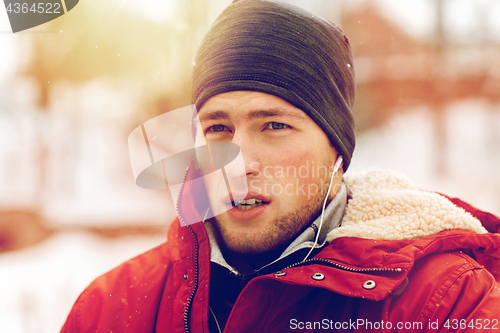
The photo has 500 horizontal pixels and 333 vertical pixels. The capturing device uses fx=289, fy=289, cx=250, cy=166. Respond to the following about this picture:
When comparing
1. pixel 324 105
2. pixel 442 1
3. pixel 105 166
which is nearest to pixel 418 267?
pixel 324 105

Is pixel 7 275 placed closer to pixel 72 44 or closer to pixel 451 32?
pixel 72 44

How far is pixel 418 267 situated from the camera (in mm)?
958

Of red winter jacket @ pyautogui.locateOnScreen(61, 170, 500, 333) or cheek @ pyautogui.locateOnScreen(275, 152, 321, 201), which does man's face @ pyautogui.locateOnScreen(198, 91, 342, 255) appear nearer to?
cheek @ pyautogui.locateOnScreen(275, 152, 321, 201)

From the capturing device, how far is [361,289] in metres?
0.87

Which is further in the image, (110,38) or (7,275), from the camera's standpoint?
(110,38)

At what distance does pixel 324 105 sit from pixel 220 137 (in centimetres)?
48

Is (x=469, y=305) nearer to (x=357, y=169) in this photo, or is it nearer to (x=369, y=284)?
(x=369, y=284)

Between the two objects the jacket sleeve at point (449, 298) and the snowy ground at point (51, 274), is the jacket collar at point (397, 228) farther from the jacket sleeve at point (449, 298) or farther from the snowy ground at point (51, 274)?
the snowy ground at point (51, 274)

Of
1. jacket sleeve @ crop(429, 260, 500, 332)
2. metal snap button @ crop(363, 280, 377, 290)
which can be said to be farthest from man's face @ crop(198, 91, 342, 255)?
jacket sleeve @ crop(429, 260, 500, 332)

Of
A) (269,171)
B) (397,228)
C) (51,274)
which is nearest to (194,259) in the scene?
(269,171)

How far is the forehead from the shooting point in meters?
1.19

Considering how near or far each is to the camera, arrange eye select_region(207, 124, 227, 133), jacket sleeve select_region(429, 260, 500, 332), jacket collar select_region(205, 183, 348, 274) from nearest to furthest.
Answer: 1. jacket sleeve select_region(429, 260, 500, 332)
2. jacket collar select_region(205, 183, 348, 274)
3. eye select_region(207, 124, 227, 133)

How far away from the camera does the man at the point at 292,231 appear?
0.91 meters

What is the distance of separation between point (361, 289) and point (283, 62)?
919 millimetres
